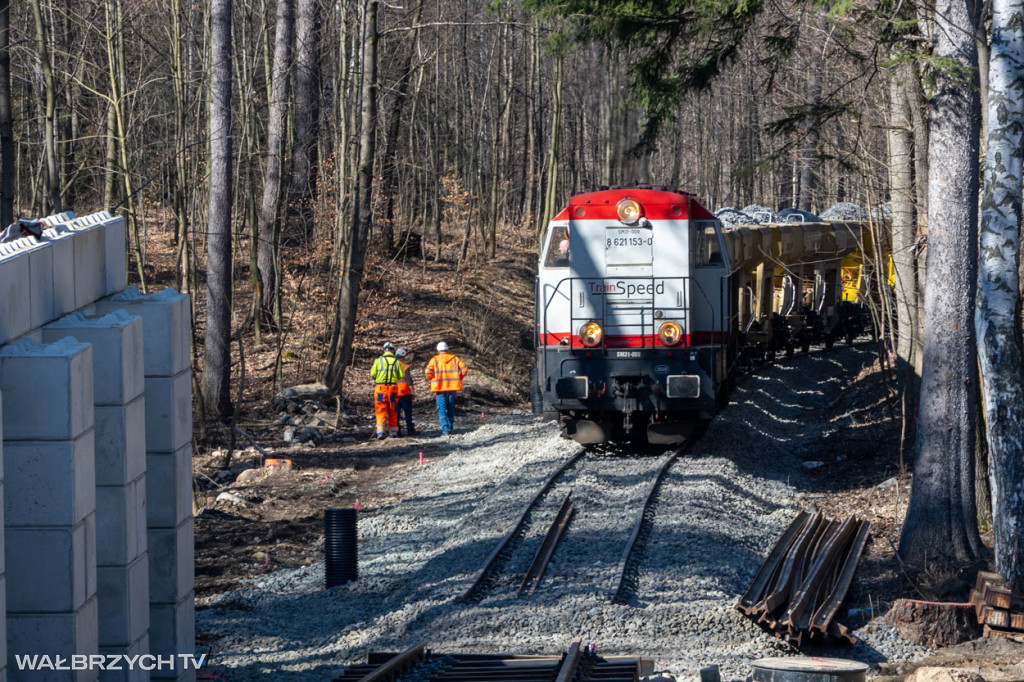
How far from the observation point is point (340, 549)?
36.2 ft

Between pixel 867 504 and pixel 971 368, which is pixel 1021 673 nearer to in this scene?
pixel 971 368

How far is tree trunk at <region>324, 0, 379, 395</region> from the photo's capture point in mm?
21578

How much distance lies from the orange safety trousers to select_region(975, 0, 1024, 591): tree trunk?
11.1 meters

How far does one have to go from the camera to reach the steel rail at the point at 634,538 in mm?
9992

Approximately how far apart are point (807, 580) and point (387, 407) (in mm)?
10430

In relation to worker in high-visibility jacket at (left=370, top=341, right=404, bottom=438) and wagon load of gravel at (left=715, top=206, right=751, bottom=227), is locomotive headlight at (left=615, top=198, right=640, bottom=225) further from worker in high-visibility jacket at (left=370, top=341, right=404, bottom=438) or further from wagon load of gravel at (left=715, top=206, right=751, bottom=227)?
wagon load of gravel at (left=715, top=206, right=751, bottom=227)

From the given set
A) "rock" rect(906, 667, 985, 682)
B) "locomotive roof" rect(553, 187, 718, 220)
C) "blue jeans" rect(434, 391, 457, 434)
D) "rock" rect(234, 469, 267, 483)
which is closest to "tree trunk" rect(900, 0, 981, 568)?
"rock" rect(906, 667, 985, 682)

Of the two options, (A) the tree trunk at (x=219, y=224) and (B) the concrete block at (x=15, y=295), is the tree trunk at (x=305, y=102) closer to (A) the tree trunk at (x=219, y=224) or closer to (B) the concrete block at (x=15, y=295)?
(A) the tree trunk at (x=219, y=224)

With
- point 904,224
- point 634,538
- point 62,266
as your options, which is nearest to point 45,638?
point 62,266

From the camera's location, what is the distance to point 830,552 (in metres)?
11.1

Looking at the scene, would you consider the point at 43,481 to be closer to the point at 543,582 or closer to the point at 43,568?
the point at 43,568

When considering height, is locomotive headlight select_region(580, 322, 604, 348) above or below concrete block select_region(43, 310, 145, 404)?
below

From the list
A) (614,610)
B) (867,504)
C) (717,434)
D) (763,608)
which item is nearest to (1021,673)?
(763,608)

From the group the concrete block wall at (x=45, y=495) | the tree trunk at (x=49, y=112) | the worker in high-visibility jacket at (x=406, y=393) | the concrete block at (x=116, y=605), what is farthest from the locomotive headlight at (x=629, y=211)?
the concrete block wall at (x=45, y=495)
